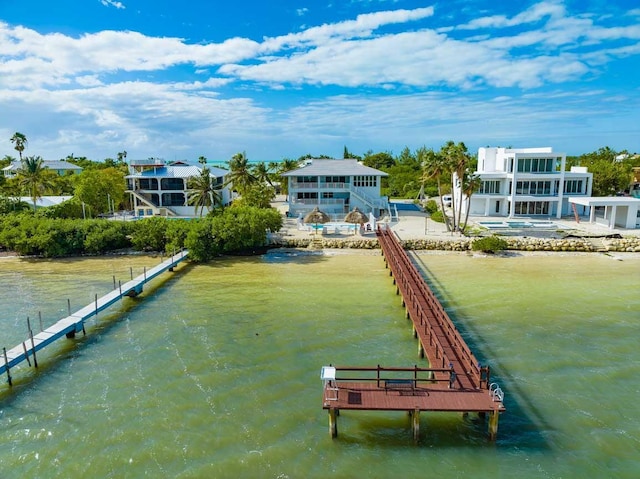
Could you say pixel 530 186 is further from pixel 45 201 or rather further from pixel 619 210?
pixel 45 201

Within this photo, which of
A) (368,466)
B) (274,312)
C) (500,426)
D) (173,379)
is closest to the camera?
(368,466)

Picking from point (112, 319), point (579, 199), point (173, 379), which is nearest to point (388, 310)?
point (173, 379)

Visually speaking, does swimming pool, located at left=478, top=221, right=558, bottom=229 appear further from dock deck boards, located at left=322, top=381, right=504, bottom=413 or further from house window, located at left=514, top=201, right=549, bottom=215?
dock deck boards, located at left=322, top=381, right=504, bottom=413

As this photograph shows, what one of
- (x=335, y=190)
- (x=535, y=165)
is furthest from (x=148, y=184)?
(x=535, y=165)

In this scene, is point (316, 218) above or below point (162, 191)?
below

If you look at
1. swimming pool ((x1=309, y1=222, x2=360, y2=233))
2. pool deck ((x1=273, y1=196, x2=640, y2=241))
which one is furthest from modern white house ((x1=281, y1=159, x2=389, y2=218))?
swimming pool ((x1=309, y1=222, x2=360, y2=233))

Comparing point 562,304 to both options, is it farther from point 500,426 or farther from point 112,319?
point 112,319
